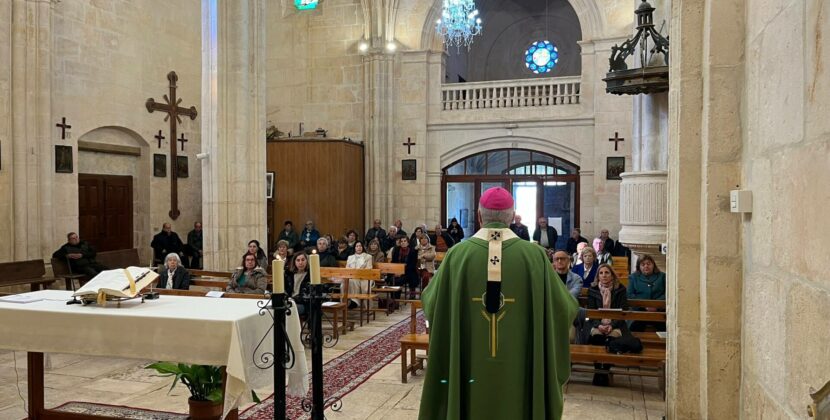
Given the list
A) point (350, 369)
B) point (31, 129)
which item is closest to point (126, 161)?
point (31, 129)

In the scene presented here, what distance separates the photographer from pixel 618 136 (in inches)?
529

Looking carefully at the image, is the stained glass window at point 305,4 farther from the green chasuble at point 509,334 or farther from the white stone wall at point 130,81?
the green chasuble at point 509,334

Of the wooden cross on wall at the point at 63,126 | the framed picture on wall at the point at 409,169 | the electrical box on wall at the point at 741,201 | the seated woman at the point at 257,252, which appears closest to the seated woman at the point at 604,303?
the electrical box on wall at the point at 741,201

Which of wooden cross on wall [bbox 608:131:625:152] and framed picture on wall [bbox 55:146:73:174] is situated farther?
wooden cross on wall [bbox 608:131:625:152]

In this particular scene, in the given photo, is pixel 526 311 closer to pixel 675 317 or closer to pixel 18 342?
pixel 675 317

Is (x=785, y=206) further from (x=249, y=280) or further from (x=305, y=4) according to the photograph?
(x=305, y=4)

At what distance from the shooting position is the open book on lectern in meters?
3.89

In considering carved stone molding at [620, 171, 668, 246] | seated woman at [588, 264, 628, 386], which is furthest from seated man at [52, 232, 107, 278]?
carved stone molding at [620, 171, 668, 246]

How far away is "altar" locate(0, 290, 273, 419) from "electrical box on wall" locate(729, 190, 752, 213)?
2.71 metres

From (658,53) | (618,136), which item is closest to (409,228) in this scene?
(618,136)

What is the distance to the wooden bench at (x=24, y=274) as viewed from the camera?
8148 mm

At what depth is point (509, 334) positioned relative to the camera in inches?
121

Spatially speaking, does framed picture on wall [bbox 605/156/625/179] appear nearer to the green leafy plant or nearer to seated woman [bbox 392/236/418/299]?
seated woman [bbox 392/236/418/299]

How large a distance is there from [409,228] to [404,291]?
5032mm
